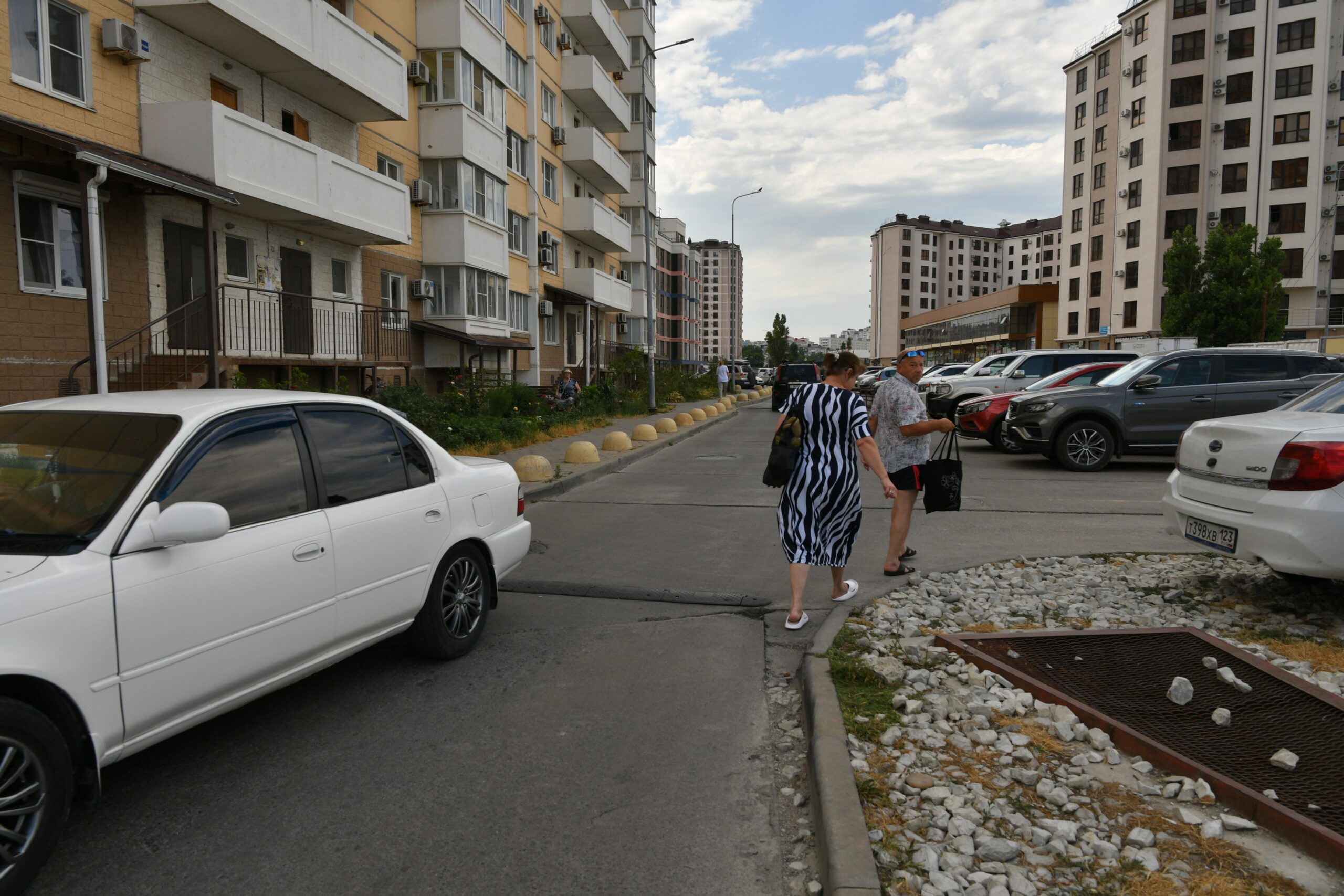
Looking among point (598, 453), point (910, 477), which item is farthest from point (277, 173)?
point (910, 477)

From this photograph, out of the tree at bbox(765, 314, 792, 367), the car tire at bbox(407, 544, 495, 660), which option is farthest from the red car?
the tree at bbox(765, 314, 792, 367)

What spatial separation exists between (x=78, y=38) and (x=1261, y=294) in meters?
51.1

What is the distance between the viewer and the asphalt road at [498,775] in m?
3.01

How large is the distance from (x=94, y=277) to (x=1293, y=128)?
236ft

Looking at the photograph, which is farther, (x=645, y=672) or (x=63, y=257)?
(x=63, y=257)

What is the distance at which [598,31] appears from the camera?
117 ft

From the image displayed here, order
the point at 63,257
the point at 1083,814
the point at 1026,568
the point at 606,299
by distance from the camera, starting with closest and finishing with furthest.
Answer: the point at 1083,814 → the point at 1026,568 → the point at 63,257 → the point at 606,299

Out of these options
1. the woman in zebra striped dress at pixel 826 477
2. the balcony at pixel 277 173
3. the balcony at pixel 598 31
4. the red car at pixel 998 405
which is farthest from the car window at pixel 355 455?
the balcony at pixel 598 31

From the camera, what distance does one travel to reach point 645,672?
5004 mm

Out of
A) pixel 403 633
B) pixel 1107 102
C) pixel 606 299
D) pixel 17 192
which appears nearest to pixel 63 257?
pixel 17 192

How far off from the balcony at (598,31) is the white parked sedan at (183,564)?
33.8 m

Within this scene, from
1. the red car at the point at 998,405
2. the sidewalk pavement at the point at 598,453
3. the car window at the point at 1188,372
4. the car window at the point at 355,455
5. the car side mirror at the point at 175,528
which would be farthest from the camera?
the red car at the point at 998,405

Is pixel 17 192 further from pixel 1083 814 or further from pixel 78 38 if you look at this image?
pixel 1083 814

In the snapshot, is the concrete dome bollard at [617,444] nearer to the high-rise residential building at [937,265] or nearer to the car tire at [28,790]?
the car tire at [28,790]
